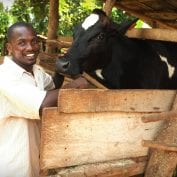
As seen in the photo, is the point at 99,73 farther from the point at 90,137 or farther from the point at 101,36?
the point at 90,137

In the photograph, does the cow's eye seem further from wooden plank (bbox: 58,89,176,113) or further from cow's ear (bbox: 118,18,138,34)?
wooden plank (bbox: 58,89,176,113)

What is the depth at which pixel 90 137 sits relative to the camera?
204cm

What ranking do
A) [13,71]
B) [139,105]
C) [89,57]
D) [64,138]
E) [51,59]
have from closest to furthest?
Result: [64,138], [139,105], [13,71], [89,57], [51,59]

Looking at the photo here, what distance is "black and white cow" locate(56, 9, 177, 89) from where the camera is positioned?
3.42 meters

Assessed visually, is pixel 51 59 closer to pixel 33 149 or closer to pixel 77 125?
pixel 33 149

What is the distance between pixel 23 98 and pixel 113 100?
17.8 inches

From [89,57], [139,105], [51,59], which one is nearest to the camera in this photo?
[139,105]

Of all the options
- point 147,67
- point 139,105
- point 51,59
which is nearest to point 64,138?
point 139,105

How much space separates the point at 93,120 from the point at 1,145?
0.61 m

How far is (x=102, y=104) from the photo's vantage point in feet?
6.70

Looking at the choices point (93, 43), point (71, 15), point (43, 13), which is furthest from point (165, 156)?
point (71, 15)

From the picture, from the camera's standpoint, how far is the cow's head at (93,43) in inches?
130

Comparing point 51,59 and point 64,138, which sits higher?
point 64,138

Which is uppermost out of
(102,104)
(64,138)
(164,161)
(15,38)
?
(15,38)
